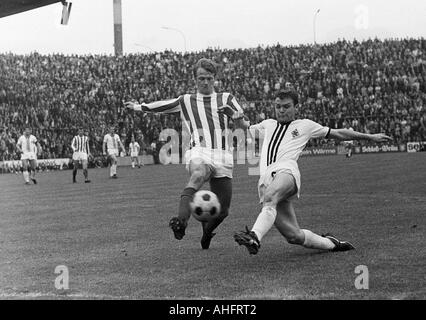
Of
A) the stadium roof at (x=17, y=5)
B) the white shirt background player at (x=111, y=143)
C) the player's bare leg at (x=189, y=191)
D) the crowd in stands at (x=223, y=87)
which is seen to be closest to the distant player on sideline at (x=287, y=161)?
the player's bare leg at (x=189, y=191)

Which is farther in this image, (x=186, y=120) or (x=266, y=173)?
(x=186, y=120)

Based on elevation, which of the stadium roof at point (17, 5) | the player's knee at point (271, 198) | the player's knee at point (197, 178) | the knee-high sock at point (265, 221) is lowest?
the knee-high sock at point (265, 221)

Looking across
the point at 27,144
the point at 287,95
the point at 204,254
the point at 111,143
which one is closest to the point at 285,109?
the point at 287,95

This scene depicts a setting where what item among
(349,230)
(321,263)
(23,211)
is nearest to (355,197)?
(349,230)

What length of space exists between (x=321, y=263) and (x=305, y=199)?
7.55 metres

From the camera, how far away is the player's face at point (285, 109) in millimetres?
7695

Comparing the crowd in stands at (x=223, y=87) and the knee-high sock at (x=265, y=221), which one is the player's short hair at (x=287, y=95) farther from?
the crowd in stands at (x=223, y=87)

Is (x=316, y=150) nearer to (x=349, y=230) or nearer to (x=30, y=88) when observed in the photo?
(x=30, y=88)

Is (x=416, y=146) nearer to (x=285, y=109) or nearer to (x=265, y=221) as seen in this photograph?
(x=285, y=109)

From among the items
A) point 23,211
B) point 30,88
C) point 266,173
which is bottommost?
point 23,211

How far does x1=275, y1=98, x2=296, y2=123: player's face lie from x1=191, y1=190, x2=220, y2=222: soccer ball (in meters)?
1.16

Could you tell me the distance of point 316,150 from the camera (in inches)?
1725

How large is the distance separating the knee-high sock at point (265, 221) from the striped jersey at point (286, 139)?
2.20 feet

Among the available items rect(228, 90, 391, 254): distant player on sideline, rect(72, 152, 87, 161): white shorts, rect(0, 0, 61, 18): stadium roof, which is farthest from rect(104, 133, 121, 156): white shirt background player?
rect(228, 90, 391, 254): distant player on sideline
